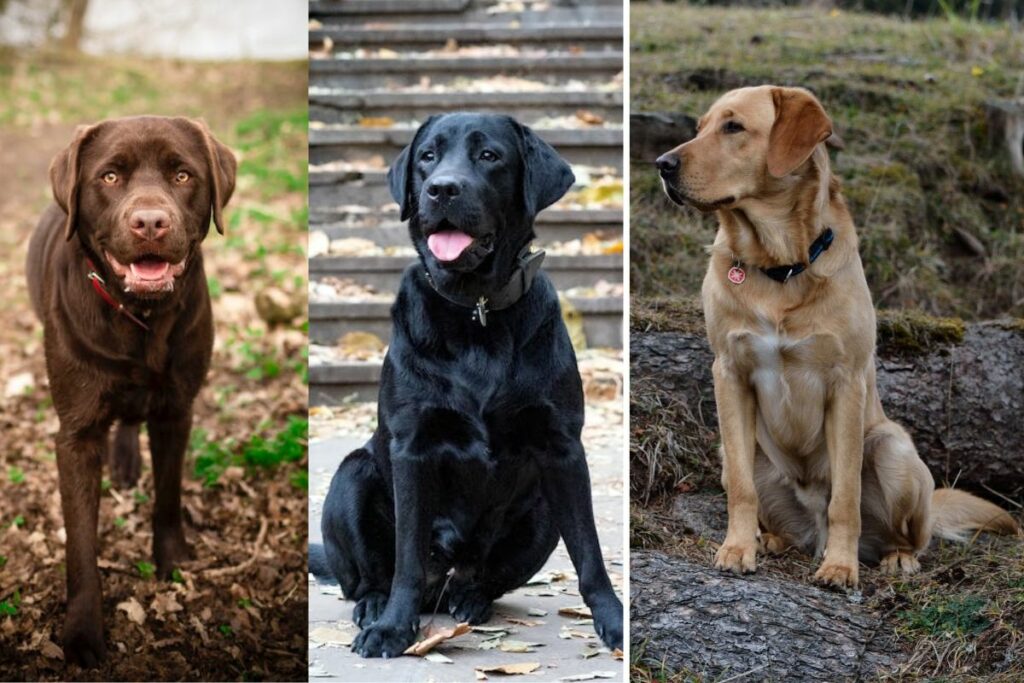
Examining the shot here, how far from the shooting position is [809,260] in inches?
115

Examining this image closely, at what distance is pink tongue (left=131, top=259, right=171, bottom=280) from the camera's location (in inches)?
121

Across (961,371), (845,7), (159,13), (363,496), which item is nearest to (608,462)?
(363,496)

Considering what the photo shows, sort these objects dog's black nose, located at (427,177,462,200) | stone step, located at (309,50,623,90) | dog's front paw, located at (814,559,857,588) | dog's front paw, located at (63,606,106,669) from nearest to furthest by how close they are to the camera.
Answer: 1. dog's black nose, located at (427,177,462,200)
2. dog's front paw, located at (814,559,857,588)
3. dog's front paw, located at (63,606,106,669)
4. stone step, located at (309,50,623,90)

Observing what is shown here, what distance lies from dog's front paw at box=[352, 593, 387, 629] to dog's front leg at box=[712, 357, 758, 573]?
0.87 metres

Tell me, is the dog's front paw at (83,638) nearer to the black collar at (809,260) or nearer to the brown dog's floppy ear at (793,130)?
the black collar at (809,260)

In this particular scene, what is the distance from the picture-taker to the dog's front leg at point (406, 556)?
2.84 m

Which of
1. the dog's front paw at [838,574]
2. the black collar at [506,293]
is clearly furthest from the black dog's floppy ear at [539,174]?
the dog's front paw at [838,574]

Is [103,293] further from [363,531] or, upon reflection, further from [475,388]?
[475,388]

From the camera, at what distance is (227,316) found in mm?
3922

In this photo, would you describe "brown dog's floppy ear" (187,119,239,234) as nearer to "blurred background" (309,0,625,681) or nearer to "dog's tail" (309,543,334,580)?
"blurred background" (309,0,625,681)

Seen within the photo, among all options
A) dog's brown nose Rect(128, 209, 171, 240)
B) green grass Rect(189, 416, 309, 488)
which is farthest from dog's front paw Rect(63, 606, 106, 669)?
dog's brown nose Rect(128, 209, 171, 240)

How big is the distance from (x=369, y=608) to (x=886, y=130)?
206 centimetres

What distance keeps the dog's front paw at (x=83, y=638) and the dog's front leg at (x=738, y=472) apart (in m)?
1.74

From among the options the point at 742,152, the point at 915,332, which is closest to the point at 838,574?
the point at 915,332
